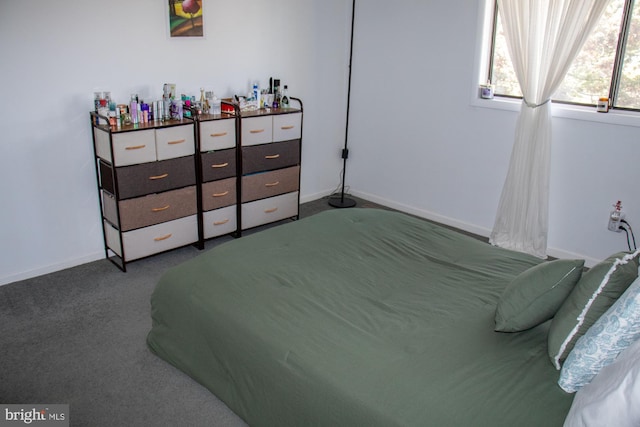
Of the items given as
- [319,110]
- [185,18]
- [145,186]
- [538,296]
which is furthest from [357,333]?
[319,110]

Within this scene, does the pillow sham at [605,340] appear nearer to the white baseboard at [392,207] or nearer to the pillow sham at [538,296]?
the pillow sham at [538,296]

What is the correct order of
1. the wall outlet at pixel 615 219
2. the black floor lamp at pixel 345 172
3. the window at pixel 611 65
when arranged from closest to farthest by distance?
the window at pixel 611 65, the wall outlet at pixel 615 219, the black floor lamp at pixel 345 172

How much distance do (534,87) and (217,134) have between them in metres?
2.24

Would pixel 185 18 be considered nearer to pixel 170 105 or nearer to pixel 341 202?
pixel 170 105

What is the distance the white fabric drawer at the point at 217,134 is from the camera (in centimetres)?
358

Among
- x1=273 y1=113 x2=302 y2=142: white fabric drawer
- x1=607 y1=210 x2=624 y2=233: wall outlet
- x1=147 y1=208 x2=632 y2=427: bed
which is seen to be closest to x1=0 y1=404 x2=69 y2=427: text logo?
x1=147 y1=208 x2=632 y2=427: bed

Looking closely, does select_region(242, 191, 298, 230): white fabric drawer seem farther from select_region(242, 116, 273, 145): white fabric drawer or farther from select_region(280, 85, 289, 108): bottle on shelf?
select_region(280, 85, 289, 108): bottle on shelf

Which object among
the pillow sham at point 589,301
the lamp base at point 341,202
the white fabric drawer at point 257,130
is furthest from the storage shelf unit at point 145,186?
the pillow sham at point 589,301

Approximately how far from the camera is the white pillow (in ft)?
4.29

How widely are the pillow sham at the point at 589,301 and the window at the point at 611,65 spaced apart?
6.83 feet

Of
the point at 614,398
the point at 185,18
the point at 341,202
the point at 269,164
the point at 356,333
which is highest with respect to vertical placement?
the point at 185,18

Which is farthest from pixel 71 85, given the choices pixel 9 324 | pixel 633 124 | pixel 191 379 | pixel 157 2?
pixel 633 124

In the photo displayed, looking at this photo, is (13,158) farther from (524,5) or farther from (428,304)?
(524,5)

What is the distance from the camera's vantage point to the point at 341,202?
482 centimetres
